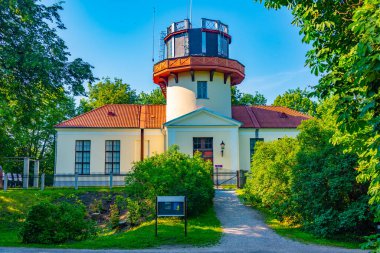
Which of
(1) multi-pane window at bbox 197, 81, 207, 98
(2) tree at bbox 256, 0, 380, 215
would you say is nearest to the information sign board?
(2) tree at bbox 256, 0, 380, 215

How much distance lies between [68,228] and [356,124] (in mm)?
9098

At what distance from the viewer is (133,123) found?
29.2 meters

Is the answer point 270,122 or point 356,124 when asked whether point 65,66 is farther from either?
point 270,122

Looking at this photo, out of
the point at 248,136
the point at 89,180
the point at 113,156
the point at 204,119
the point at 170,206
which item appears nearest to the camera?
the point at 170,206

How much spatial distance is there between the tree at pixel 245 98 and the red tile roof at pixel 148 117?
43.4ft

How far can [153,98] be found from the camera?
1832 inches

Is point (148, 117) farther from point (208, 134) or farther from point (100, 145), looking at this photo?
point (208, 134)

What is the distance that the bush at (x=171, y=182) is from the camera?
14.2 m

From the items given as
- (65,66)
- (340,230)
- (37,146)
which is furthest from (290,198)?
(37,146)

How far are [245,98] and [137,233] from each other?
3670 cm

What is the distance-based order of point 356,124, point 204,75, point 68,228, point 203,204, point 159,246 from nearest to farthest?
point 356,124, point 159,246, point 68,228, point 203,204, point 204,75

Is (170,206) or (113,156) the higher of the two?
(113,156)

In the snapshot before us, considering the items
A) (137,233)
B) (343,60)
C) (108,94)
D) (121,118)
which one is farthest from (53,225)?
(108,94)

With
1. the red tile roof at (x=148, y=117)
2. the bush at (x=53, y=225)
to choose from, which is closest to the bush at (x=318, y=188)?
the bush at (x=53, y=225)
